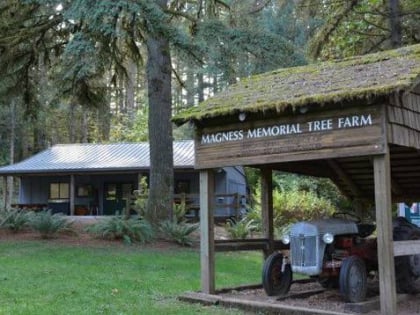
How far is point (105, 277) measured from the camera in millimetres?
12172

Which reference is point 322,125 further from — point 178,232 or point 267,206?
point 178,232

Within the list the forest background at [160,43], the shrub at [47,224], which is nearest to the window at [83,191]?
the forest background at [160,43]

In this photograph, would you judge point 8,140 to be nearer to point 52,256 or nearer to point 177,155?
point 177,155

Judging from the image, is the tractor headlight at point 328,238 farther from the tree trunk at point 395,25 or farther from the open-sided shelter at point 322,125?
the tree trunk at point 395,25

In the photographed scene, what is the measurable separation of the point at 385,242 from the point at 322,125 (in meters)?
1.86

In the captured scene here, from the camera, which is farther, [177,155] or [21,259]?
[177,155]

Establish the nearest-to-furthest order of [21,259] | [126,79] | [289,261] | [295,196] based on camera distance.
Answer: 1. [289,261]
2. [21,259]
3. [126,79]
4. [295,196]

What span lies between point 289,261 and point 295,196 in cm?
1912

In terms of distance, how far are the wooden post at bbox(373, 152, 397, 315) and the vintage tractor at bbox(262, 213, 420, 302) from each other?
84 cm

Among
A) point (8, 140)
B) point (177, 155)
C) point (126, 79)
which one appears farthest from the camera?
point (8, 140)

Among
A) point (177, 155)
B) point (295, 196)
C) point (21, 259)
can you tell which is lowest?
point (21, 259)

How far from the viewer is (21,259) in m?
14.9

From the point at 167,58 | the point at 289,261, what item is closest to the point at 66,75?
the point at 167,58

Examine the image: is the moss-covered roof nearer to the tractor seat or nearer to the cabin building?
the tractor seat
